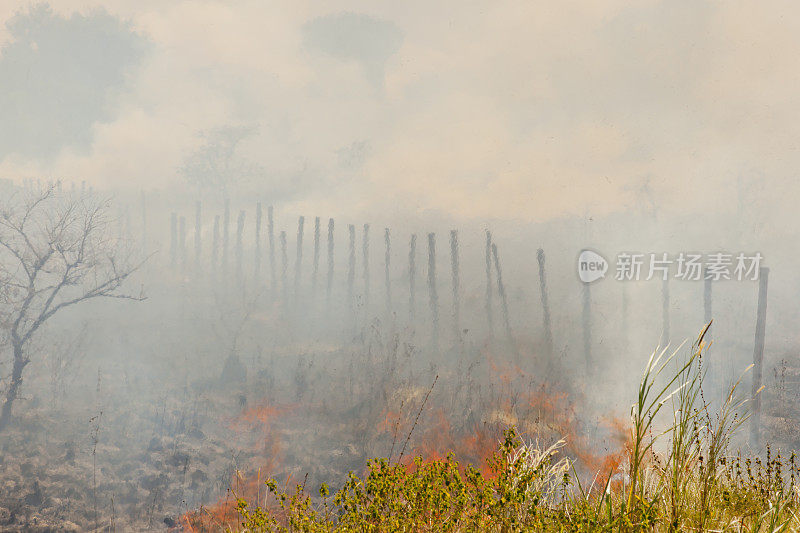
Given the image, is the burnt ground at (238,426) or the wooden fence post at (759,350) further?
the wooden fence post at (759,350)

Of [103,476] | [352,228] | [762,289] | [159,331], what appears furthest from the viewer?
[352,228]

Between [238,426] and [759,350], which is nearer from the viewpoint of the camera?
[759,350]

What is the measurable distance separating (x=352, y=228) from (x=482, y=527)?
81.5 ft

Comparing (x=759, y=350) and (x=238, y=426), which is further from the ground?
(x=759, y=350)

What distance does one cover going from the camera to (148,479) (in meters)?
16.5

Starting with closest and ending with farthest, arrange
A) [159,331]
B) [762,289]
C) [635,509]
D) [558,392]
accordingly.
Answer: [635,509] → [762,289] → [558,392] → [159,331]

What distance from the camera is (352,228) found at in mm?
28328

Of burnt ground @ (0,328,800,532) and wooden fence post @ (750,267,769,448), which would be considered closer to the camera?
burnt ground @ (0,328,800,532)

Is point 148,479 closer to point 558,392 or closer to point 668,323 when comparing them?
point 558,392

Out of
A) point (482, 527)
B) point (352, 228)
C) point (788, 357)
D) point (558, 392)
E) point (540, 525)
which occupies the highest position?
point (352, 228)

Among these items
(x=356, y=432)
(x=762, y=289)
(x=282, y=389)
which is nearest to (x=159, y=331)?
(x=282, y=389)

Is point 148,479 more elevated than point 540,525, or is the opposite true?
point 540,525

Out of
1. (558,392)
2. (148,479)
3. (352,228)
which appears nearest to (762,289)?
(558,392)

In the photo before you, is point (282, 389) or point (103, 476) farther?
point (282, 389)
